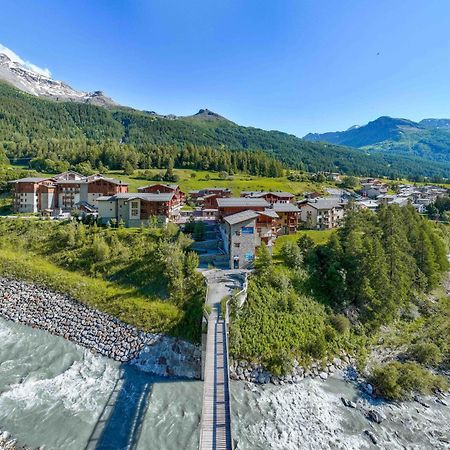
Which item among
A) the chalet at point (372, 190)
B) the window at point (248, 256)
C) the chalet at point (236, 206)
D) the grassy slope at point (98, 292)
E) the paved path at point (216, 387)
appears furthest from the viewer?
the chalet at point (372, 190)

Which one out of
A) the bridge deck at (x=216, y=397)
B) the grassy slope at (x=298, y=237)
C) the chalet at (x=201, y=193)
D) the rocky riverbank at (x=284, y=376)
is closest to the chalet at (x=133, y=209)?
the grassy slope at (x=298, y=237)

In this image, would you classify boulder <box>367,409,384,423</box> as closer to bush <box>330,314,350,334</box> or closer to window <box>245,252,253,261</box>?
bush <box>330,314,350,334</box>

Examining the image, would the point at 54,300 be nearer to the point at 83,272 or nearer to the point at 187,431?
the point at 83,272

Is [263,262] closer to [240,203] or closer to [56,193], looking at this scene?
[240,203]

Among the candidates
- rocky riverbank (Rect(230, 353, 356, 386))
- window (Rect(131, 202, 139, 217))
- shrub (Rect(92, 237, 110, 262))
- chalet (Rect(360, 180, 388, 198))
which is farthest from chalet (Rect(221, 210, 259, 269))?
chalet (Rect(360, 180, 388, 198))

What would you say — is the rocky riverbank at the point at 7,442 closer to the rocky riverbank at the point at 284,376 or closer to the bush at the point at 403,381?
the rocky riverbank at the point at 284,376

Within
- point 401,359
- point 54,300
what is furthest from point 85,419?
point 401,359
